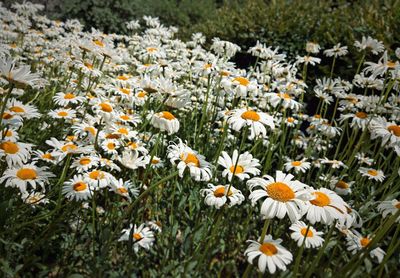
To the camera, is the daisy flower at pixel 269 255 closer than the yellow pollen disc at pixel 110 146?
Yes

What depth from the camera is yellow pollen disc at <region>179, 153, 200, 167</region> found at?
170 centimetres

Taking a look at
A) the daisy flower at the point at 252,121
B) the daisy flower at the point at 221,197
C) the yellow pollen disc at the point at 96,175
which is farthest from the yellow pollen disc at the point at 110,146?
the daisy flower at the point at 252,121

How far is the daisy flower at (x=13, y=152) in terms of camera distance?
1667mm

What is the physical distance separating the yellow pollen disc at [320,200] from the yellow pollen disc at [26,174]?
136cm

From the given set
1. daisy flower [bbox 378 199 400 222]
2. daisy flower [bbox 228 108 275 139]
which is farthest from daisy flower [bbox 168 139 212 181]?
daisy flower [bbox 378 199 400 222]

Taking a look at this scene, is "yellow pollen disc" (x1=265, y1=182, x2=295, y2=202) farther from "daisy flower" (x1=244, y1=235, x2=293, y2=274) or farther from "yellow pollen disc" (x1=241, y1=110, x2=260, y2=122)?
"yellow pollen disc" (x1=241, y1=110, x2=260, y2=122)

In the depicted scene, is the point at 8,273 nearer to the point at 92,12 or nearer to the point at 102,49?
the point at 102,49

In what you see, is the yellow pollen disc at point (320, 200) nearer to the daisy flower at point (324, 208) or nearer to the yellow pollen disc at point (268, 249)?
the daisy flower at point (324, 208)

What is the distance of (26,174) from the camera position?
1693 mm

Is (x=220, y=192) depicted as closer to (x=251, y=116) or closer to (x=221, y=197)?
(x=221, y=197)

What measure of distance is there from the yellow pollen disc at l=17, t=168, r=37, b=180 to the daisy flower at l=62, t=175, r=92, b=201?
0.54ft

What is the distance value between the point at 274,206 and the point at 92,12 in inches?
338

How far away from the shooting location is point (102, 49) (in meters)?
2.23

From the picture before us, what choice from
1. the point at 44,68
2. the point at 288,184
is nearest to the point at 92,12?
the point at 44,68
